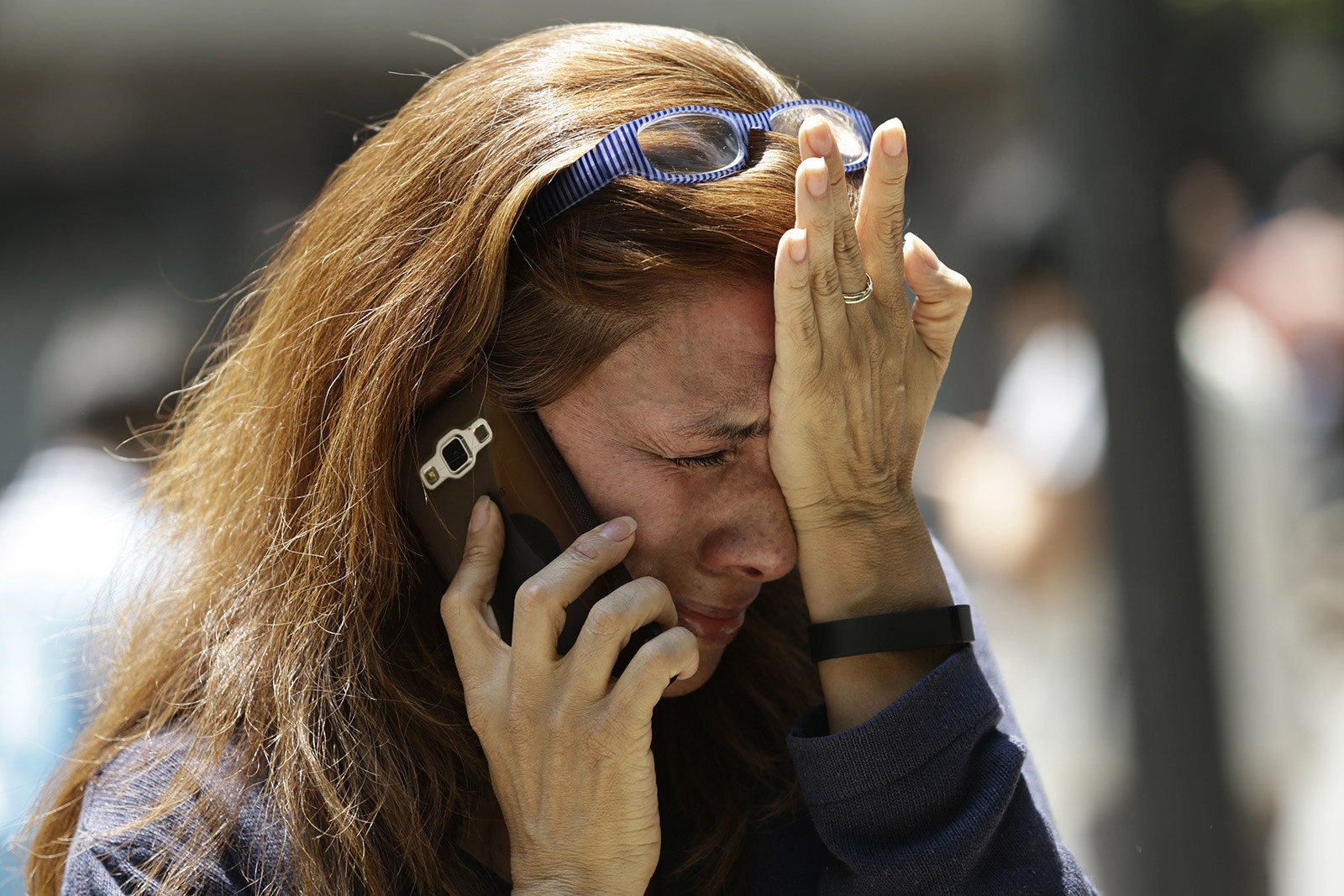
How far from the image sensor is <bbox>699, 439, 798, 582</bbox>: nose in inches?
63.1

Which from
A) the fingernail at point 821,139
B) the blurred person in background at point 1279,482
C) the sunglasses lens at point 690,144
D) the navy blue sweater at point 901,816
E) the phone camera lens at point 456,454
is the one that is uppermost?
the sunglasses lens at point 690,144

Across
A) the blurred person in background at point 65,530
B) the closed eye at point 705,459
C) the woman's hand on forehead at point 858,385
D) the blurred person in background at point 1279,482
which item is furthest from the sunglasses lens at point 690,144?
the blurred person in background at point 1279,482

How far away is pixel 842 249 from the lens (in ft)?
4.88

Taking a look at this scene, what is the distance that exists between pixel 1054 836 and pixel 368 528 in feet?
3.39

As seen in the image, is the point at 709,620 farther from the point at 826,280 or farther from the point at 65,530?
the point at 65,530

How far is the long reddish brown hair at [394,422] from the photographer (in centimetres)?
149

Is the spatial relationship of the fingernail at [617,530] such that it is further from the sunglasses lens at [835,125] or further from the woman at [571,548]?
the sunglasses lens at [835,125]

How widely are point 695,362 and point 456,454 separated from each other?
34cm

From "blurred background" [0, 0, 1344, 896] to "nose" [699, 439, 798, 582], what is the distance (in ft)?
3.40

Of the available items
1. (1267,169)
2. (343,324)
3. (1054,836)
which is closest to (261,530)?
(343,324)

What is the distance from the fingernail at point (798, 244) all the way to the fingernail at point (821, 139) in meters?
0.10

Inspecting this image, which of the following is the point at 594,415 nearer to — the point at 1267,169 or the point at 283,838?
the point at 283,838

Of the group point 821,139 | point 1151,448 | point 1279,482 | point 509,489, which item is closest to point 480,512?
point 509,489

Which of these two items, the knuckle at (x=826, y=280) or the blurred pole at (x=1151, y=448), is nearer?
the knuckle at (x=826, y=280)
